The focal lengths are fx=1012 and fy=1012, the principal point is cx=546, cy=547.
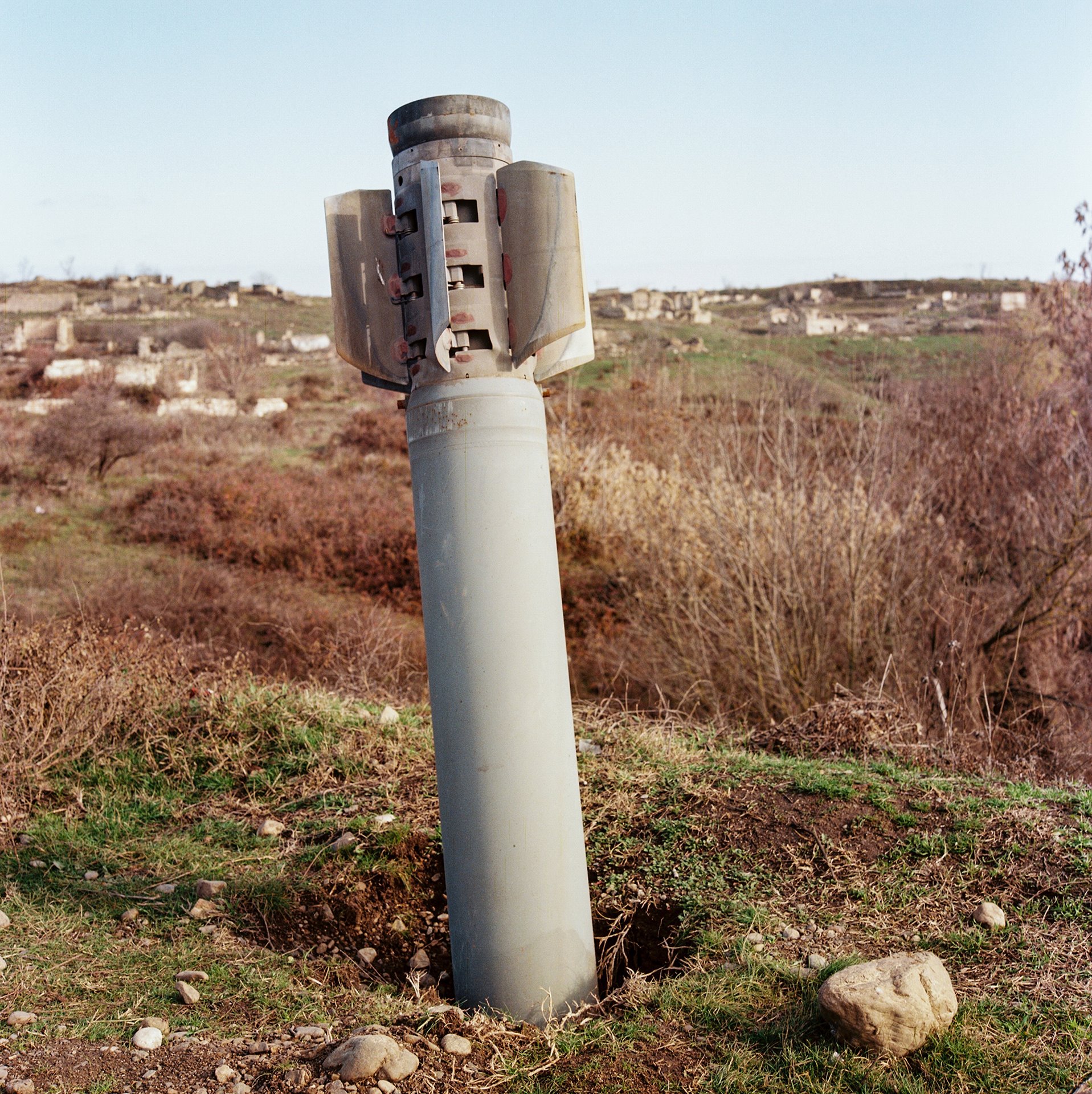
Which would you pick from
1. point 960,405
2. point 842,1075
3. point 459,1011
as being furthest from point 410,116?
point 960,405

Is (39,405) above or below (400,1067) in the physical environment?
above

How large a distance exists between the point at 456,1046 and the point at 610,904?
1.20 meters

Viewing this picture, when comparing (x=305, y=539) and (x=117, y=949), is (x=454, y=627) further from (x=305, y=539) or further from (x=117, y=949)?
(x=305, y=539)

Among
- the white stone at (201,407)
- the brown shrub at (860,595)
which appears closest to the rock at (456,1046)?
the brown shrub at (860,595)

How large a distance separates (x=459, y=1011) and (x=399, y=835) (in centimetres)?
144

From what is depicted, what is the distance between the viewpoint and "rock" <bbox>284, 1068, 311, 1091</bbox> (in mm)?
2744

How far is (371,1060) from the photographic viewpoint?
2.76 meters

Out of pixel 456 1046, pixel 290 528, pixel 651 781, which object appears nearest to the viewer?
pixel 456 1046

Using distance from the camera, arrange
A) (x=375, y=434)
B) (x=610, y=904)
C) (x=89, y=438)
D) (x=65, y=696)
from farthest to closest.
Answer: (x=375, y=434), (x=89, y=438), (x=65, y=696), (x=610, y=904)

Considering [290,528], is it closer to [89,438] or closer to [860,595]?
[89,438]

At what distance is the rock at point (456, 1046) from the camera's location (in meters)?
2.95

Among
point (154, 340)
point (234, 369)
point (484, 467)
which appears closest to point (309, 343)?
point (154, 340)

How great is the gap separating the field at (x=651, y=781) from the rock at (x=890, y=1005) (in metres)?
0.06

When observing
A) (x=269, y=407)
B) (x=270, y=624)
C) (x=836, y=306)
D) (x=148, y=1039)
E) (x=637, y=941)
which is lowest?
(x=637, y=941)
